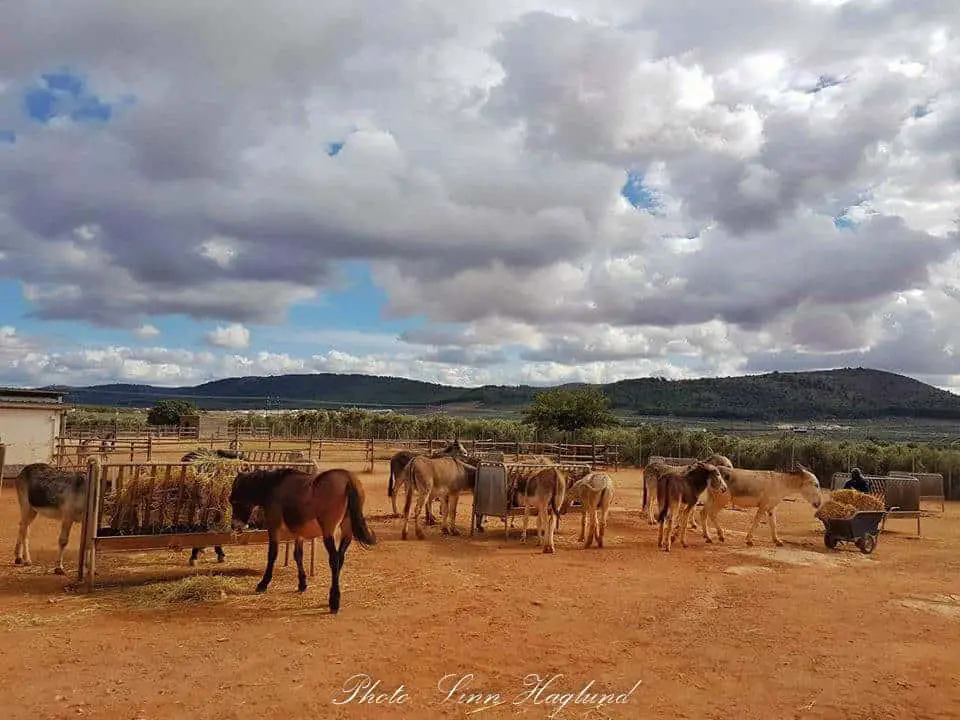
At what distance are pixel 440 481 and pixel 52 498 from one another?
8.11 metres

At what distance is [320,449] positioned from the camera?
33.8 m

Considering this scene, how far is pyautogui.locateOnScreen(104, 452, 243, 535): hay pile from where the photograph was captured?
10.6 meters

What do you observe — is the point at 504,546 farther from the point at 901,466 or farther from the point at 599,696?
the point at 901,466

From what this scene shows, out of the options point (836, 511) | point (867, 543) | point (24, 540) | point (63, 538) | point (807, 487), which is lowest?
point (867, 543)

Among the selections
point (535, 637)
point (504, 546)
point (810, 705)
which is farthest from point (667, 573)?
point (810, 705)

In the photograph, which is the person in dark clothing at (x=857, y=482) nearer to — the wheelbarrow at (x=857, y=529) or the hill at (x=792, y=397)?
the wheelbarrow at (x=857, y=529)

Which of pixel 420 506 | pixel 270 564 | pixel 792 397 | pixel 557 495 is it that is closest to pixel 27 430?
pixel 420 506

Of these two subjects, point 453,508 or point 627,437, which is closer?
point 453,508

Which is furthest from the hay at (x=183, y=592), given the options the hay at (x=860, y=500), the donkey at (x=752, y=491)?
the hay at (x=860, y=500)

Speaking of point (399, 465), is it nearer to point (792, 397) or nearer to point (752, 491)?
point (752, 491)

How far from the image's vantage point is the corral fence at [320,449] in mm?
23734

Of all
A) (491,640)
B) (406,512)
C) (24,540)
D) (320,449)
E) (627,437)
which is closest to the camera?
(491,640)

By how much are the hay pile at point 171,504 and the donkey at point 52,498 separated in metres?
0.93

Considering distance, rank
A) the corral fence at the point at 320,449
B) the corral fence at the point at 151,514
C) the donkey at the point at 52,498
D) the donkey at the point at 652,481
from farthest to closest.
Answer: the corral fence at the point at 320,449 → the donkey at the point at 652,481 → the donkey at the point at 52,498 → the corral fence at the point at 151,514
